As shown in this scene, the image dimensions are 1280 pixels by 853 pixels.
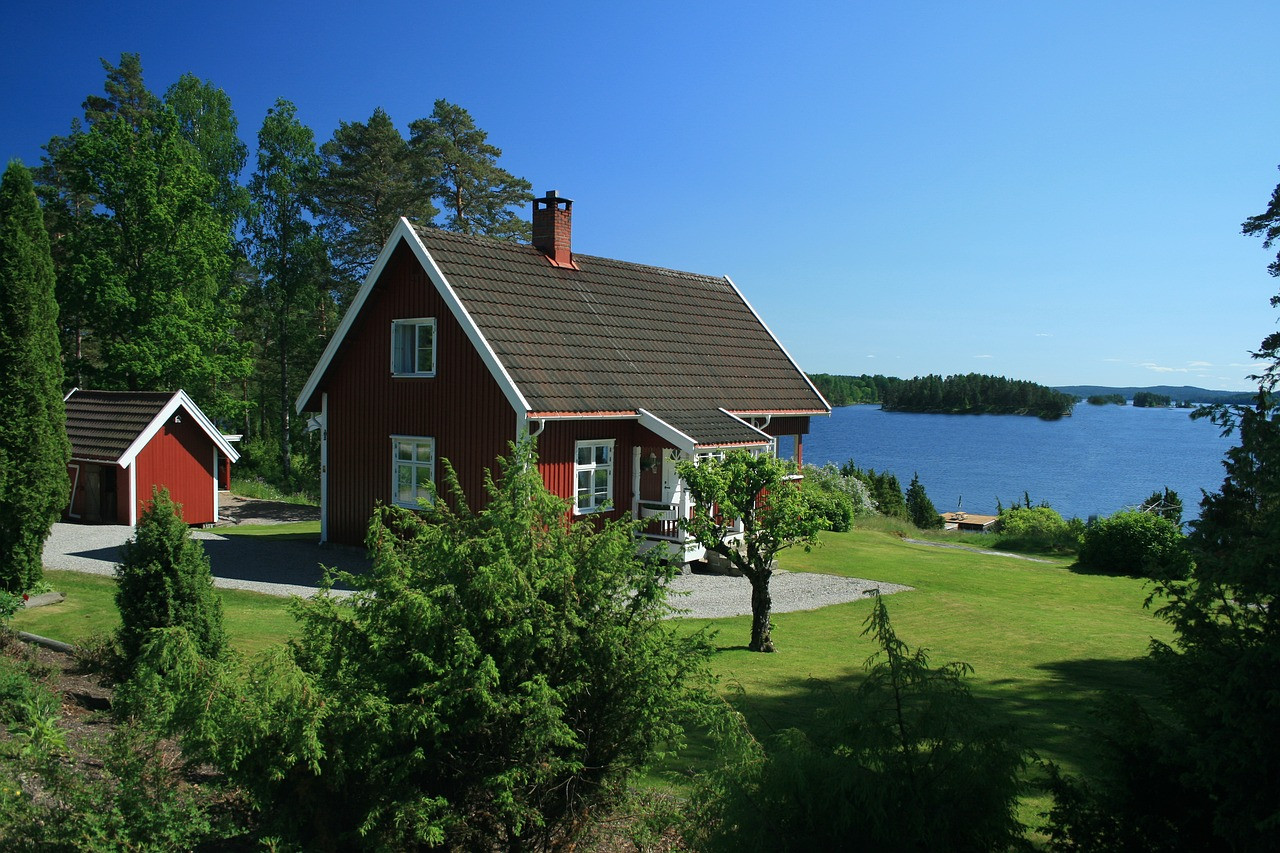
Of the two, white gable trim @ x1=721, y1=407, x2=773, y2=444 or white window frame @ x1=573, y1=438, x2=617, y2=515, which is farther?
white gable trim @ x1=721, y1=407, x2=773, y2=444

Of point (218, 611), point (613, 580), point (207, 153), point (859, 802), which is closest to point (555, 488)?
point (218, 611)

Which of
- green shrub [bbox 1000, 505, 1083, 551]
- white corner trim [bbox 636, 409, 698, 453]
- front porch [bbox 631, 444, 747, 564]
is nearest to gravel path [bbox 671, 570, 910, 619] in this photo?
front porch [bbox 631, 444, 747, 564]

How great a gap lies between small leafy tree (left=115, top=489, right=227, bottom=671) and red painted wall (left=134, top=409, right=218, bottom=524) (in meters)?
17.2

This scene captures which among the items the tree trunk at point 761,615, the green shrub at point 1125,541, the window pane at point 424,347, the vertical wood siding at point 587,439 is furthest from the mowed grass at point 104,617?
the green shrub at point 1125,541

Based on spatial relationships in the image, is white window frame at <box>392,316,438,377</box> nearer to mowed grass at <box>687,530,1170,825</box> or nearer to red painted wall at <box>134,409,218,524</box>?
mowed grass at <box>687,530,1170,825</box>

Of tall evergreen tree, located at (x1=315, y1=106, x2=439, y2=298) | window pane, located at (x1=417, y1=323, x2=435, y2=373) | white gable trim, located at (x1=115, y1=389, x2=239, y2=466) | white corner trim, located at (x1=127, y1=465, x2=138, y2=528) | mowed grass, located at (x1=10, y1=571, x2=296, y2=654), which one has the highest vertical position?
tall evergreen tree, located at (x1=315, y1=106, x2=439, y2=298)

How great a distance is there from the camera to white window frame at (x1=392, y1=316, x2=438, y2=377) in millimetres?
19031

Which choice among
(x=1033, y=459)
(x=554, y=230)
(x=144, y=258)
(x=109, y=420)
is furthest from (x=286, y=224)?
(x=1033, y=459)

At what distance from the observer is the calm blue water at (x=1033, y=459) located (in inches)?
2323

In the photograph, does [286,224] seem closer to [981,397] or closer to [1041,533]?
[1041,533]

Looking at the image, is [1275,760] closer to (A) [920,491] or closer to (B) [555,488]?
(B) [555,488]

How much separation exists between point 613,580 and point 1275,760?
3.93 meters

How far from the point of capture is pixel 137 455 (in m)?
24.5

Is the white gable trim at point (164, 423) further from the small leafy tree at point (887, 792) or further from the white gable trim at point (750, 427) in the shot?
the small leafy tree at point (887, 792)
